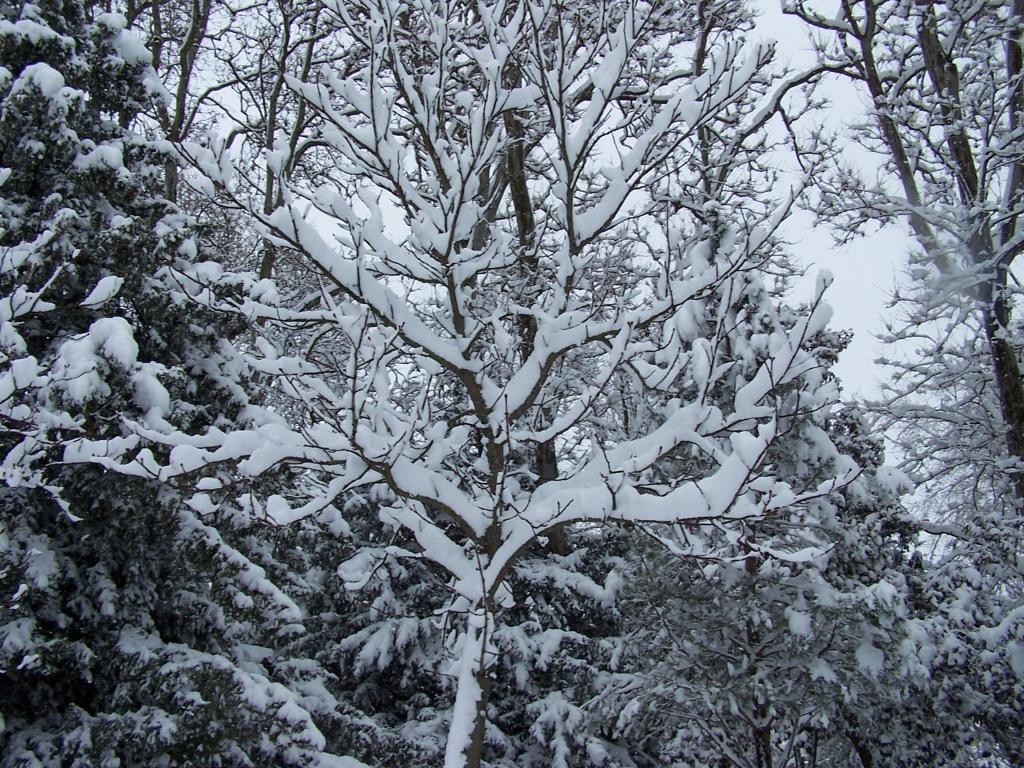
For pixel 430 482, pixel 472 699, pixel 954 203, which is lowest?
pixel 472 699

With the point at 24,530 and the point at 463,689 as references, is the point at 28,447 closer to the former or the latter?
the point at 24,530

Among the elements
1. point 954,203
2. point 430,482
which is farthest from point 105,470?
point 954,203

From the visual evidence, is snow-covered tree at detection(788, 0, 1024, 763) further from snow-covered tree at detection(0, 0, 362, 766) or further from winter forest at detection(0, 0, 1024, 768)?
snow-covered tree at detection(0, 0, 362, 766)

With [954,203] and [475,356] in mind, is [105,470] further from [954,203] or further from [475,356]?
[954,203]

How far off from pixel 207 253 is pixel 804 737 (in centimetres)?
667

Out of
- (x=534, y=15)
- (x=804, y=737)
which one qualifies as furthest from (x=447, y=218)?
(x=804, y=737)

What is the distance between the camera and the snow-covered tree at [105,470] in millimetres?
4648

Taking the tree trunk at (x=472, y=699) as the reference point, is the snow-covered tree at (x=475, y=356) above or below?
above

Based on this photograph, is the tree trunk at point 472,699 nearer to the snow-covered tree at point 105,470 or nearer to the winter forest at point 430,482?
the winter forest at point 430,482

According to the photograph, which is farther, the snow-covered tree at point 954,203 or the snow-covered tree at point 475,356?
the snow-covered tree at point 954,203

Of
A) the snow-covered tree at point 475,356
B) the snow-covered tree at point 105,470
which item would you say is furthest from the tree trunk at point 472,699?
the snow-covered tree at point 105,470

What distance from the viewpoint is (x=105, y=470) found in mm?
5102

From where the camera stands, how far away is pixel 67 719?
4789 millimetres

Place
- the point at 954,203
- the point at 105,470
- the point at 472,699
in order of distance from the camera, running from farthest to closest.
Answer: the point at 954,203 → the point at 105,470 → the point at 472,699
